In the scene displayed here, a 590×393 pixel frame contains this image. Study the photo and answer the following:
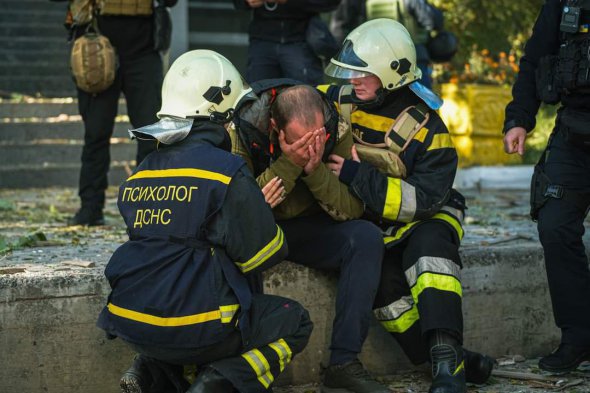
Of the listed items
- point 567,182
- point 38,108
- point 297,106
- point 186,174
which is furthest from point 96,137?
point 38,108

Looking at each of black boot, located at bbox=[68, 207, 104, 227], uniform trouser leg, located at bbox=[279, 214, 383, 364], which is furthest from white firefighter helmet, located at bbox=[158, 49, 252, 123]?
black boot, located at bbox=[68, 207, 104, 227]

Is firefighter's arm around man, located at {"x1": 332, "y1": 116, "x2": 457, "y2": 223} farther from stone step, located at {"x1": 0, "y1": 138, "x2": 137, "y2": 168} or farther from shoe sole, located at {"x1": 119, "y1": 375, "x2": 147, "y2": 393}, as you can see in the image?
stone step, located at {"x1": 0, "y1": 138, "x2": 137, "y2": 168}

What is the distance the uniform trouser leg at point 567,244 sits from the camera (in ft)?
15.5

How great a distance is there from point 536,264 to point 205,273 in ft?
6.98

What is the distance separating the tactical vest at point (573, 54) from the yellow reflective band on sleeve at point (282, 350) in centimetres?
176

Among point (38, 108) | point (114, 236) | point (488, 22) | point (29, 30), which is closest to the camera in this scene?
point (114, 236)

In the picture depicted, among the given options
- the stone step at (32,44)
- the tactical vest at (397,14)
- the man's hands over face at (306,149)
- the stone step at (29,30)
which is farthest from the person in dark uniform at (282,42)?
the stone step at (29,30)

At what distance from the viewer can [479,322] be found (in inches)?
205

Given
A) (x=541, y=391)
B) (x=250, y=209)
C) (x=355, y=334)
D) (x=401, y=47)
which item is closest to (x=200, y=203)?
(x=250, y=209)

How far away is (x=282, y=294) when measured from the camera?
4789 millimetres

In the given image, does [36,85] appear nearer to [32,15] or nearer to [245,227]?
[32,15]

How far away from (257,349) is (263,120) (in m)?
1.00

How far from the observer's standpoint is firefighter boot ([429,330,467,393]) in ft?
14.3

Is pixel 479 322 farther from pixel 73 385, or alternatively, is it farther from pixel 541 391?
pixel 73 385
